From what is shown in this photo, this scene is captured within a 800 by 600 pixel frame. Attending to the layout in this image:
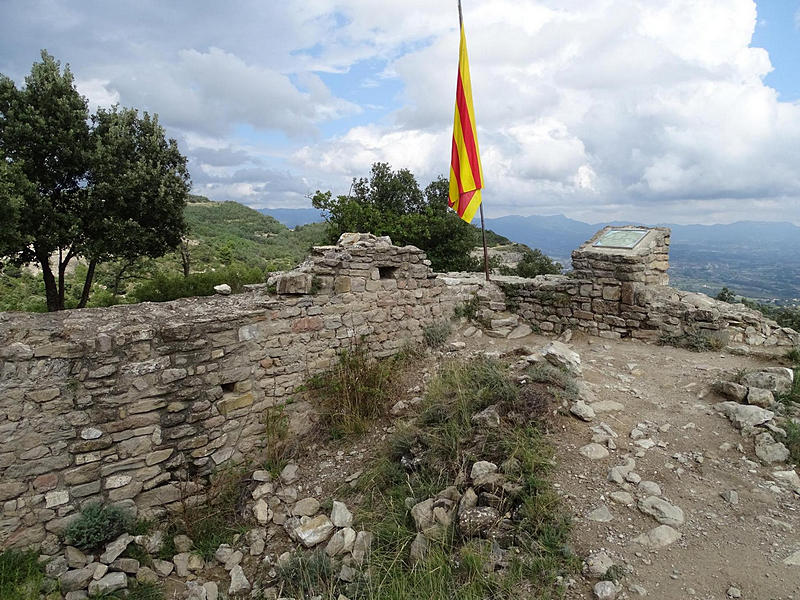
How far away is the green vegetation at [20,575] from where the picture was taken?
3.50m

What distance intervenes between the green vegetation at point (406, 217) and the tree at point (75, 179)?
574 centimetres

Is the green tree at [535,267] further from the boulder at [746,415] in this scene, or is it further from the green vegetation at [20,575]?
the green vegetation at [20,575]

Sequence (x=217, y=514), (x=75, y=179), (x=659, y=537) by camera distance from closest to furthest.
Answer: (x=659, y=537) < (x=217, y=514) < (x=75, y=179)

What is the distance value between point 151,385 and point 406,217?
13.4 meters

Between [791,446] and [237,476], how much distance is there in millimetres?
5424

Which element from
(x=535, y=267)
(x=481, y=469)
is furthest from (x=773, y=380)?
(x=535, y=267)

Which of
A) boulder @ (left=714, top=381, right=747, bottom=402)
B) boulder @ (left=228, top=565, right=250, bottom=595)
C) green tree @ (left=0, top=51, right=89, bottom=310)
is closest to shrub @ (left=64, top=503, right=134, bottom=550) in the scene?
boulder @ (left=228, top=565, right=250, bottom=595)

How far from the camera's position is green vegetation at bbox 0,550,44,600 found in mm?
3502

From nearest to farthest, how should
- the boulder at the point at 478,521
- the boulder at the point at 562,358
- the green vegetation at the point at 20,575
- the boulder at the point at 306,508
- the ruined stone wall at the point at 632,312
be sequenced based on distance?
the boulder at the point at 478,521, the green vegetation at the point at 20,575, the boulder at the point at 306,508, the boulder at the point at 562,358, the ruined stone wall at the point at 632,312

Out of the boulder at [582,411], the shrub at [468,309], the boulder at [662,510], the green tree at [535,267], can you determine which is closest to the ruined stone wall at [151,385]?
the shrub at [468,309]

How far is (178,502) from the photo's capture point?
457 centimetres

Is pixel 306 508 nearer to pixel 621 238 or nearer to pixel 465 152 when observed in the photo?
pixel 465 152

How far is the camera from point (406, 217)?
1680cm

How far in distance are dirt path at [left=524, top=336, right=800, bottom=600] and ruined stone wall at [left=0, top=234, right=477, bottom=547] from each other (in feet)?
10.8
